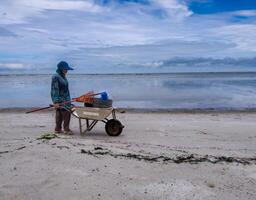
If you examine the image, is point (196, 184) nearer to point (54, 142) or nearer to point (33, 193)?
point (33, 193)

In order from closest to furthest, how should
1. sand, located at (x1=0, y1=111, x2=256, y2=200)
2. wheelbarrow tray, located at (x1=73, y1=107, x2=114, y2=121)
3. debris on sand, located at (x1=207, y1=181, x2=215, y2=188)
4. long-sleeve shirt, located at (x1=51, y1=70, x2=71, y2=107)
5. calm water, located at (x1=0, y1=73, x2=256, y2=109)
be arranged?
1. sand, located at (x1=0, y1=111, x2=256, y2=200)
2. debris on sand, located at (x1=207, y1=181, x2=215, y2=188)
3. wheelbarrow tray, located at (x1=73, y1=107, x2=114, y2=121)
4. long-sleeve shirt, located at (x1=51, y1=70, x2=71, y2=107)
5. calm water, located at (x1=0, y1=73, x2=256, y2=109)

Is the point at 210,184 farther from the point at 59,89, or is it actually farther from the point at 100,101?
the point at 59,89

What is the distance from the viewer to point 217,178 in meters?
5.34

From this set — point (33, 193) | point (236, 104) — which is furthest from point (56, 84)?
point (236, 104)

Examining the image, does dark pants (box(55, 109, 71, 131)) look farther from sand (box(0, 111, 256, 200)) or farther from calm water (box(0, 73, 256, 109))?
calm water (box(0, 73, 256, 109))

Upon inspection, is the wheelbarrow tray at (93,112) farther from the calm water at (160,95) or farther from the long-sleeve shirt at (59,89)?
the calm water at (160,95)

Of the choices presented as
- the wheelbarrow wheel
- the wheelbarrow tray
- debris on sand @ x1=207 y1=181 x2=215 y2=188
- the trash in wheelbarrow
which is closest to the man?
the wheelbarrow tray

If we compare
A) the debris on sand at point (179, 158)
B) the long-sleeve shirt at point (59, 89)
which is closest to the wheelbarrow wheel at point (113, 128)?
the long-sleeve shirt at point (59, 89)

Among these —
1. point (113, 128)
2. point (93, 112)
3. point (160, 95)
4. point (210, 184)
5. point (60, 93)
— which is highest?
point (60, 93)

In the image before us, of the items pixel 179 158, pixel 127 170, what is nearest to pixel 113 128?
pixel 179 158

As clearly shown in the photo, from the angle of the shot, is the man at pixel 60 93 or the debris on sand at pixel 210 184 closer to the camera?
the debris on sand at pixel 210 184

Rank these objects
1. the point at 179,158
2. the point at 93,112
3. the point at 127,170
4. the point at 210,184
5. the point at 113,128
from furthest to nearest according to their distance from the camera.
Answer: the point at 113,128 < the point at 93,112 < the point at 179,158 < the point at 127,170 < the point at 210,184

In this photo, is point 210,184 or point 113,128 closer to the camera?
point 210,184

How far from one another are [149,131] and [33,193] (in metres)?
5.58
